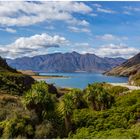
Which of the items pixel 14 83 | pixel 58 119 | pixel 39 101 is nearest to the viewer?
pixel 58 119

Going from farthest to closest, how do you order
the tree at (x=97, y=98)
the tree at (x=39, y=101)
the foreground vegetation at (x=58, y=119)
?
the tree at (x=97, y=98) < the tree at (x=39, y=101) < the foreground vegetation at (x=58, y=119)

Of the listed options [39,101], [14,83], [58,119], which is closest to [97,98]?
[39,101]

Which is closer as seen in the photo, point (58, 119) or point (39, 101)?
point (58, 119)

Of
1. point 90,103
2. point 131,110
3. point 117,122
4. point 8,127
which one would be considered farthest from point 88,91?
point 8,127

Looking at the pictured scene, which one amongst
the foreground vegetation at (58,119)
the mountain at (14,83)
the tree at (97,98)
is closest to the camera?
the foreground vegetation at (58,119)

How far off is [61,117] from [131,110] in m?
24.1

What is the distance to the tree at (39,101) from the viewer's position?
275ft

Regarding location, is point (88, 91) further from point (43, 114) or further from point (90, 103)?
point (43, 114)

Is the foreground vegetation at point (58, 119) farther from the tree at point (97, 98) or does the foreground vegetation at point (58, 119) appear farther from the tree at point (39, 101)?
the tree at point (97, 98)

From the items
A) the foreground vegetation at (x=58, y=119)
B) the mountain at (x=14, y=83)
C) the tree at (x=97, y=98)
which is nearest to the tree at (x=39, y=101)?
the foreground vegetation at (x=58, y=119)

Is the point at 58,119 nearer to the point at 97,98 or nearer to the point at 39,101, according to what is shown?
the point at 39,101

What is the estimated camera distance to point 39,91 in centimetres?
8650

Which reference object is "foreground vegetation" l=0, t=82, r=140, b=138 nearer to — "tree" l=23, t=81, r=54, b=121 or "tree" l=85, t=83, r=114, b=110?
"tree" l=23, t=81, r=54, b=121

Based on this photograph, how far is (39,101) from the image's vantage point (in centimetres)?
8438
